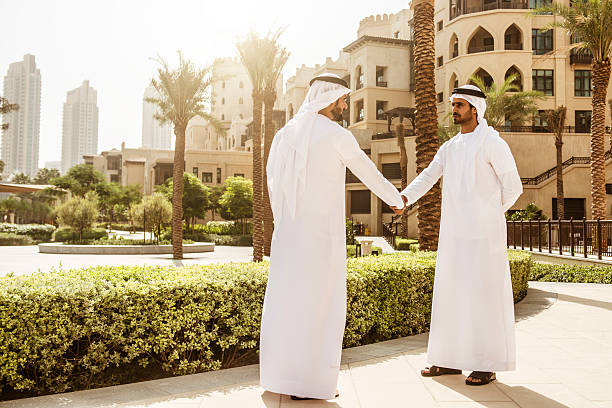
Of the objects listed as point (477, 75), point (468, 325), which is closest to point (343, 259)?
point (468, 325)

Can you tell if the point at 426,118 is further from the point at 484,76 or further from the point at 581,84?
the point at 581,84

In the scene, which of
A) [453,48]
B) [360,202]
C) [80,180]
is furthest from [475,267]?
[80,180]

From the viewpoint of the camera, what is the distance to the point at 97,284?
14.1 ft

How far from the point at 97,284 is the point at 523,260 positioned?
7.09m

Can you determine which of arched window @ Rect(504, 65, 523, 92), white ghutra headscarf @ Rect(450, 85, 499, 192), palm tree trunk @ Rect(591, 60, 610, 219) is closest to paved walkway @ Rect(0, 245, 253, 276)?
white ghutra headscarf @ Rect(450, 85, 499, 192)

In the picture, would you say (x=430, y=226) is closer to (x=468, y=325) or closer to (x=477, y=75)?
(x=468, y=325)

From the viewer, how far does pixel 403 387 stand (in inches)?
158

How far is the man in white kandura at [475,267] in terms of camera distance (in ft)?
14.1

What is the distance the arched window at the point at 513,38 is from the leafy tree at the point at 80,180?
39855 millimetres

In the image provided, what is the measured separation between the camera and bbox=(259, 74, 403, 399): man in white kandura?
3754 millimetres

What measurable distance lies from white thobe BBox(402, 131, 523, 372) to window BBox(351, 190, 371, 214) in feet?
135

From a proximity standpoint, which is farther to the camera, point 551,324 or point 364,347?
point 551,324

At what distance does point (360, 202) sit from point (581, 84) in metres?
20.4

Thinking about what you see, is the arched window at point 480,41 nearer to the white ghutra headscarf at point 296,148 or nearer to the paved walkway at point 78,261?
the paved walkway at point 78,261
